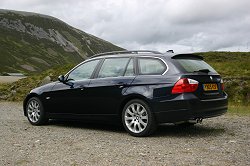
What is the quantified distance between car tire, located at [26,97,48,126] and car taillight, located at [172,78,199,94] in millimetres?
3996

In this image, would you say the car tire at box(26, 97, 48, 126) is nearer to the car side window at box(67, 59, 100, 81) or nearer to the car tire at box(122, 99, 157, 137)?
the car side window at box(67, 59, 100, 81)

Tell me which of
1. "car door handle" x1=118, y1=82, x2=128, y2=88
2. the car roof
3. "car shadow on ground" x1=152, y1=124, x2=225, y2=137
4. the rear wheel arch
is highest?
the car roof

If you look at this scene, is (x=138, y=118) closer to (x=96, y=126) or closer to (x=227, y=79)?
(x=96, y=126)

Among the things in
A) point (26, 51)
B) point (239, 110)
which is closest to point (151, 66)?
A: point (239, 110)

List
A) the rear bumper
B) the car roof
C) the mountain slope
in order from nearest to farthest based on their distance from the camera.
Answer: the rear bumper → the car roof → the mountain slope

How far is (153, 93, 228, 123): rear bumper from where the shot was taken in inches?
301

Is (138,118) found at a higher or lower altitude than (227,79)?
lower

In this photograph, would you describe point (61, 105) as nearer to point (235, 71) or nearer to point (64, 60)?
point (235, 71)

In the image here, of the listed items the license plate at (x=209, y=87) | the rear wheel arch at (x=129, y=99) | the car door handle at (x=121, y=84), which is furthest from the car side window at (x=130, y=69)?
the license plate at (x=209, y=87)

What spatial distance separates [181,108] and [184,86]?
17.3 inches

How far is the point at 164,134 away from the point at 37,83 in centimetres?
1321

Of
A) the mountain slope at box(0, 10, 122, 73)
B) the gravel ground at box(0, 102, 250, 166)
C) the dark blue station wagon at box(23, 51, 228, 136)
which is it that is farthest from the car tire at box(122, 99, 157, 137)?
the mountain slope at box(0, 10, 122, 73)

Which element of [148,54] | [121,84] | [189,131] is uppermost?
[148,54]

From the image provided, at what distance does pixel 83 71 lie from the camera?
31.4 ft
